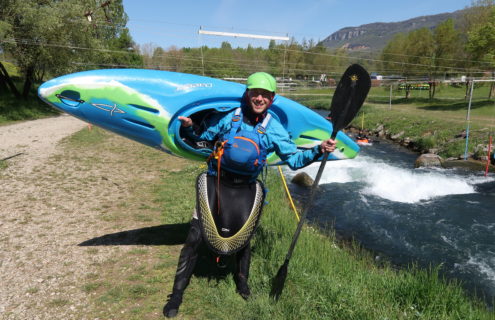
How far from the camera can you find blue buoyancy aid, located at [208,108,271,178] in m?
2.61

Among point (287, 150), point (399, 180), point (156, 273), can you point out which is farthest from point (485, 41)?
point (156, 273)

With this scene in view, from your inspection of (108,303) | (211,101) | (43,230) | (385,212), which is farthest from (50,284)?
(385,212)

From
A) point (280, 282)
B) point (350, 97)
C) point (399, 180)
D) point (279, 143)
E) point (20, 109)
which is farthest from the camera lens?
point (20, 109)

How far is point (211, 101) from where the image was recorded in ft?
11.7

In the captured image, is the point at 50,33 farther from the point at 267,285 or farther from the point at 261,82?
the point at 267,285

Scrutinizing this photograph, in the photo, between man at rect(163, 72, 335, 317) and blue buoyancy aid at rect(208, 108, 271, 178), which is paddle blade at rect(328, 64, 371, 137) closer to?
man at rect(163, 72, 335, 317)

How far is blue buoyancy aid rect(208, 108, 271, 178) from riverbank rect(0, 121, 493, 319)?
3.97ft

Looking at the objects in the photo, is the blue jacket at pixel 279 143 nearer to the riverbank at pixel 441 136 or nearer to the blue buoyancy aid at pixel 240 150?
the blue buoyancy aid at pixel 240 150

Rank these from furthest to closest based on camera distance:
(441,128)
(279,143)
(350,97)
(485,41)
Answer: (485,41)
(441,128)
(279,143)
(350,97)

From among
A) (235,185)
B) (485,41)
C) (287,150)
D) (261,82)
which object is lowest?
(235,185)

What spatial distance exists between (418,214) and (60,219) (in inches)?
289

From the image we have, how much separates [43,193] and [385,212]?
7.27 m

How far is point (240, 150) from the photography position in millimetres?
2596

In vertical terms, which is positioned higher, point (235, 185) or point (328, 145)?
point (328, 145)
